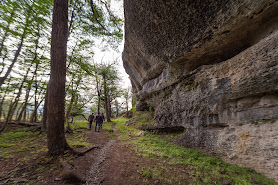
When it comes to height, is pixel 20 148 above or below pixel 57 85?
below

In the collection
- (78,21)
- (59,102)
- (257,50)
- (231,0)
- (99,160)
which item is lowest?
(99,160)

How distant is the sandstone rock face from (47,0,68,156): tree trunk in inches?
216

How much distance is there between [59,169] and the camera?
319 centimetres

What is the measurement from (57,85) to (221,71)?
788cm

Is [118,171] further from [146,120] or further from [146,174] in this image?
[146,120]

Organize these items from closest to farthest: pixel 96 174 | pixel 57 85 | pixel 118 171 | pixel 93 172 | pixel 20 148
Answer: pixel 96 174 < pixel 93 172 < pixel 118 171 < pixel 57 85 < pixel 20 148

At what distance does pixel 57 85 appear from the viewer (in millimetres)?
4086

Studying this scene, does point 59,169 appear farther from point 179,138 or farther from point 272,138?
point 272,138

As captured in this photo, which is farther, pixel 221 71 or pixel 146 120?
pixel 146 120

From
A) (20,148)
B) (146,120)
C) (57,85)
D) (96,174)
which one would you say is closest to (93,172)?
(96,174)

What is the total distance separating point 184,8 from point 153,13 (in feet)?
6.94

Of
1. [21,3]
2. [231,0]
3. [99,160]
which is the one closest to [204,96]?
[231,0]

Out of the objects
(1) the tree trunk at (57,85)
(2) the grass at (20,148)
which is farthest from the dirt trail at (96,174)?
(2) the grass at (20,148)

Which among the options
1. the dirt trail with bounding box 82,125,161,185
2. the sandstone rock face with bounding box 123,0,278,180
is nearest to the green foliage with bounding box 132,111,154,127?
the sandstone rock face with bounding box 123,0,278,180
